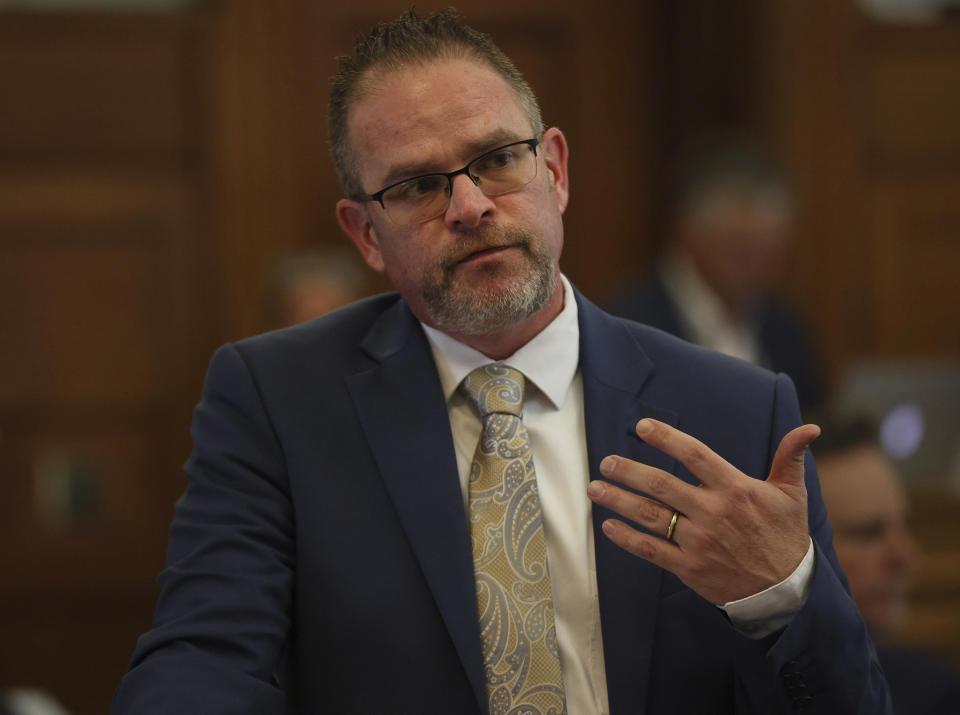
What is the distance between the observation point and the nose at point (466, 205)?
1565 mm

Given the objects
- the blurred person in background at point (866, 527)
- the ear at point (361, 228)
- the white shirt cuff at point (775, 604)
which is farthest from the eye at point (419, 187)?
the blurred person in background at point (866, 527)

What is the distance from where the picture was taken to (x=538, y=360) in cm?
168

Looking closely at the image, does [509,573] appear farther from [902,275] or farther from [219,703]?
[902,275]

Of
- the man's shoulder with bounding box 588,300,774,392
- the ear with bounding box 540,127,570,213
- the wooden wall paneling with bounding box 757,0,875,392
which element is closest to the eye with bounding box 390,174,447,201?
the ear with bounding box 540,127,570,213

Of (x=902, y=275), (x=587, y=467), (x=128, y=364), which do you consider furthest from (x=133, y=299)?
(x=587, y=467)

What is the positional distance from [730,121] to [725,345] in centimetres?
131

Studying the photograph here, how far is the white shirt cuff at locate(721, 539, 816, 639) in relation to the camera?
141 centimetres

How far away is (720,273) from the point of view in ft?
12.5

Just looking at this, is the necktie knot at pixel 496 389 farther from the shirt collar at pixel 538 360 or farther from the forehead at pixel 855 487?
the forehead at pixel 855 487

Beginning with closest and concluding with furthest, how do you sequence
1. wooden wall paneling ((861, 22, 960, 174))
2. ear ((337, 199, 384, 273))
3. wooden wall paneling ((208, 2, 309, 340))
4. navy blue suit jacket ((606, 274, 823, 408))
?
ear ((337, 199, 384, 273)), navy blue suit jacket ((606, 274, 823, 408)), wooden wall paneling ((208, 2, 309, 340)), wooden wall paneling ((861, 22, 960, 174))

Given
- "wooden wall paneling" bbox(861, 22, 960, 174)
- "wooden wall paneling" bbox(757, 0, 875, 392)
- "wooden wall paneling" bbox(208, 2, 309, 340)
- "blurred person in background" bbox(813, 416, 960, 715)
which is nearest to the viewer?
"blurred person in background" bbox(813, 416, 960, 715)

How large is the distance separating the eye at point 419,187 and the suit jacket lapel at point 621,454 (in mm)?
271

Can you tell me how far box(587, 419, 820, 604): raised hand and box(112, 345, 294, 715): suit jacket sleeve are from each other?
1.33 feet

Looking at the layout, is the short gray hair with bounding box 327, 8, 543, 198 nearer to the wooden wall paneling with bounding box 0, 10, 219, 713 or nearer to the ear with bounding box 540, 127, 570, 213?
the ear with bounding box 540, 127, 570, 213
